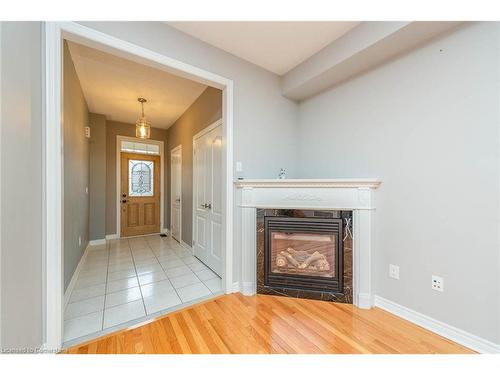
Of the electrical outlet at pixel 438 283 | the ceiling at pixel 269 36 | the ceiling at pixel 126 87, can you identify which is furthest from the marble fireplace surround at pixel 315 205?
the ceiling at pixel 126 87

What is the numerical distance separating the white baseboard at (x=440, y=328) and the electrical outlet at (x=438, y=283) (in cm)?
25

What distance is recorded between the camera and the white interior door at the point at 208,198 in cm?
265

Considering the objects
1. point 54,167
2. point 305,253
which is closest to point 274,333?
point 305,253

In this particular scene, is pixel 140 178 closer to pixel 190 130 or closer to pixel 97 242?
pixel 97 242

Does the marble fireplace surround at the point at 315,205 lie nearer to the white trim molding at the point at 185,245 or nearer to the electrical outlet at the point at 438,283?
the electrical outlet at the point at 438,283

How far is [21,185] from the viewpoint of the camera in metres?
1.08

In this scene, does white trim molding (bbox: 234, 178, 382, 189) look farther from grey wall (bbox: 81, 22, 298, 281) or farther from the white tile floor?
the white tile floor

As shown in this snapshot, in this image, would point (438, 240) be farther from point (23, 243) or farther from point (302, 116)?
point (23, 243)

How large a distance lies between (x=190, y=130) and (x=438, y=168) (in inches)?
134

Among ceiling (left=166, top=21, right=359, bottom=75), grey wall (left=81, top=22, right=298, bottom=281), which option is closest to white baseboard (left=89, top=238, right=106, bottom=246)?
grey wall (left=81, top=22, right=298, bottom=281)

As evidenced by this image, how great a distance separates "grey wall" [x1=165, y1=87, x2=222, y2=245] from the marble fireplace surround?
1.23 m

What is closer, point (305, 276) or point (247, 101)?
point (305, 276)

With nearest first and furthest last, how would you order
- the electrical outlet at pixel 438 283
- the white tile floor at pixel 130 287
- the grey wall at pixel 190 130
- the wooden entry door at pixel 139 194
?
1. the electrical outlet at pixel 438 283
2. the white tile floor at pixel 130 287
3. the grey wall at pixel 190 130
4. the wooden entry door at pixel 139 194
